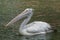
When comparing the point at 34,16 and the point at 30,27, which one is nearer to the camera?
the point at 30,27

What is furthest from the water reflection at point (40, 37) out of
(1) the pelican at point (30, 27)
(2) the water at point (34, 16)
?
(1) the pelican at point (30, 27)

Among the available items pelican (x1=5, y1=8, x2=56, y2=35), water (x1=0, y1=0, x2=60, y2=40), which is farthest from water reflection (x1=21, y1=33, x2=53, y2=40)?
pelican (x1=5, y1=8, x2=56, y2=35)

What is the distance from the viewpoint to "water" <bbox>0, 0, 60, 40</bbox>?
961 centimetres

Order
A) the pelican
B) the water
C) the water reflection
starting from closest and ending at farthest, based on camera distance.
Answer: the water reflection < the water < the pelican

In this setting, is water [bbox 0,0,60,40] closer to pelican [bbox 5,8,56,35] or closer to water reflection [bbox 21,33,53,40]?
water reflection [bbox 21,33,53,40]

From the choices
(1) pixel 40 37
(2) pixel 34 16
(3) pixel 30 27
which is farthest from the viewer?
(2) pixel 34 16

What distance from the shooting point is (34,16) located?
12.5m

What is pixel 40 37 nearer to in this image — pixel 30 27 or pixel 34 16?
pixel 30 27

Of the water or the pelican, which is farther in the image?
the pelican

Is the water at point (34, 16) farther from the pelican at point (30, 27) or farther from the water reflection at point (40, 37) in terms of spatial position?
the pelican at point (30, 27)

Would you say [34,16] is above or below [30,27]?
above

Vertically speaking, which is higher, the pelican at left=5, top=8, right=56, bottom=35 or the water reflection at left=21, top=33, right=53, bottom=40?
the pelican at left=5, top=8, right=56, bottom=35

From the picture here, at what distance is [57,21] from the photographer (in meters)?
11.5

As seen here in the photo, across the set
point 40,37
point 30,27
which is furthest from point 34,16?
point 40,37
